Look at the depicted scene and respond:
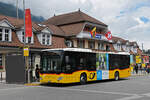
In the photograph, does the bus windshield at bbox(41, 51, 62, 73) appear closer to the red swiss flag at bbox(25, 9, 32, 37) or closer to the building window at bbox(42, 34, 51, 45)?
the red swiss flag at bbox(25, 9, 32, 37)

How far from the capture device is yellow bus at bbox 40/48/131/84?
18.4 metres

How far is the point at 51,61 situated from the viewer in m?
18.9

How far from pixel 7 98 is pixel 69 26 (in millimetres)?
31740

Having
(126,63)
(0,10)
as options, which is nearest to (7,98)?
(126,63)

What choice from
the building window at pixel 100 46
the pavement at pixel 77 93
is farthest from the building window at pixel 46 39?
the pavement at pixel 77 93

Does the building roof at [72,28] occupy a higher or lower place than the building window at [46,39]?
higher

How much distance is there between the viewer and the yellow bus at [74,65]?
60.4 ft

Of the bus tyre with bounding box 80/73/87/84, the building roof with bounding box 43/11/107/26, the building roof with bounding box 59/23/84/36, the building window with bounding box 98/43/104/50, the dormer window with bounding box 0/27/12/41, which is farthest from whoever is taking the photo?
the building window with bounding box 98/43/104/50

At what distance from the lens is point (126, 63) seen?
86.5 ft

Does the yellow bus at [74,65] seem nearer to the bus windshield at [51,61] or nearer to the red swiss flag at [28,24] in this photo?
the bus windshield at [51,61]

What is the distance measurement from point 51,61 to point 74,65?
186 centimetres

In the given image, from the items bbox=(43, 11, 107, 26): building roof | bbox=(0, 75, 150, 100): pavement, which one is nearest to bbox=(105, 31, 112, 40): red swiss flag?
bbox=(43, 11, 107, 26): building roof

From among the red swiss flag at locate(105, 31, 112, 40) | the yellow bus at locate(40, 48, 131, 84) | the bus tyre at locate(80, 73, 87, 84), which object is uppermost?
the red swiss flag at locate(105, 31, 112, 40)

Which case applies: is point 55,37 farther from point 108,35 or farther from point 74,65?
point 74,65
